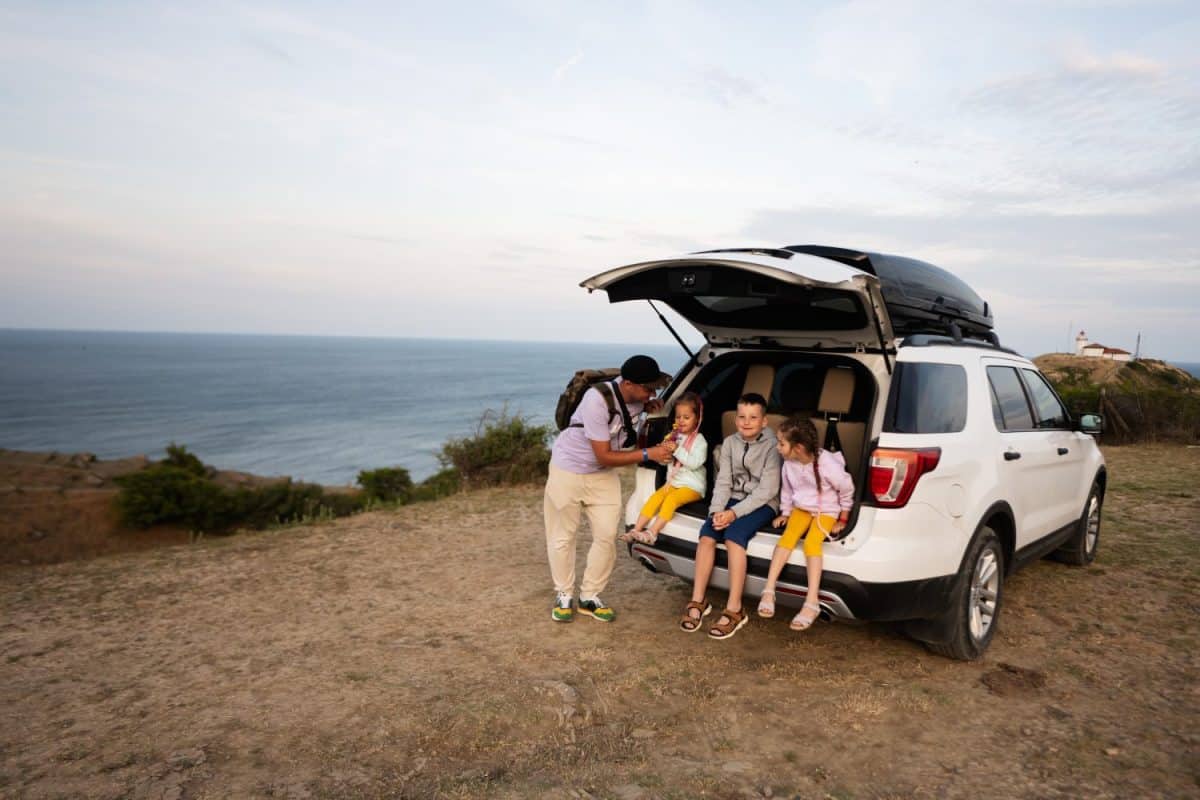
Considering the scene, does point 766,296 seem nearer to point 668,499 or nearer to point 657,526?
point 668,499

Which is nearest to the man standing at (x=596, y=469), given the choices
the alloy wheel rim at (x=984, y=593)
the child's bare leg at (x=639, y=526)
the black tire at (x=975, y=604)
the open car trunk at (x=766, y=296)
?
the child's bare leg at (x=639, y=526)

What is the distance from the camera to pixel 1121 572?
19.0 ft

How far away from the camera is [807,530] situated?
12.2 ft

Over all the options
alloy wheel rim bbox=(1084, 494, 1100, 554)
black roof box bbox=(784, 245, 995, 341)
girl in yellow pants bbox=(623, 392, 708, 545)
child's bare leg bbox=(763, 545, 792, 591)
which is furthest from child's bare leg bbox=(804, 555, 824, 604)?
alloy wheel rim bbox=(1084, 494, 1100, 554)

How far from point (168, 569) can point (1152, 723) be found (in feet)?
22.7

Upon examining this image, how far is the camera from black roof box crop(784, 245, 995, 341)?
14.2 ft

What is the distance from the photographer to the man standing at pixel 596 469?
4.35 m

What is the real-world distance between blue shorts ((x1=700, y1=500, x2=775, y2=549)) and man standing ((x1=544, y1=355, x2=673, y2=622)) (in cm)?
52

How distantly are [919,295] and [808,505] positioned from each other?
5.59ft

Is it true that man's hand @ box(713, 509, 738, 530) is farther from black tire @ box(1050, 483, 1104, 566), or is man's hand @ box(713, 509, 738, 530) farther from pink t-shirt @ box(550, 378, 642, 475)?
black tire @ box(1050, 483, 1104, 566)

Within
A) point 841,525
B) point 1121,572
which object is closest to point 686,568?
point 841,525

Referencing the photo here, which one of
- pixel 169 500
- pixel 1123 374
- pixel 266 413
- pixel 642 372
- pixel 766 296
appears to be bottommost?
pixel 266 413

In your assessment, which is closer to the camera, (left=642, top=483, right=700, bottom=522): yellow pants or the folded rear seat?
(left=642, top=483, right=700, bottom=522): yellow pants

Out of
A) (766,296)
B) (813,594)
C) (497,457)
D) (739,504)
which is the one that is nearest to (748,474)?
(739,504)
